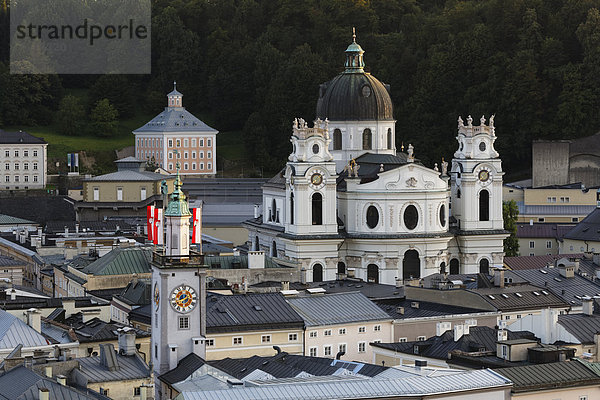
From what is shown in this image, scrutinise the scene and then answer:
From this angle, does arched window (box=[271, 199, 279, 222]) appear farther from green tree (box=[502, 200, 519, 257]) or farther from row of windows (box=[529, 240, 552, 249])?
row of windows (box=[529, 240, 552, 249])

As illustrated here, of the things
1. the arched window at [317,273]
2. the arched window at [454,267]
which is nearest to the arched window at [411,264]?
the arched window at [454,267]

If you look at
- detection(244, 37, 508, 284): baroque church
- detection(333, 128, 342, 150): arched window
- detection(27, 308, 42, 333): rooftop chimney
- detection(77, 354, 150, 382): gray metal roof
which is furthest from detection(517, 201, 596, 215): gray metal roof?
detection(77, 354, 150, 382): gray metal roof

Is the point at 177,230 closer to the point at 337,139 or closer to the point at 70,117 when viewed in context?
the point at 337,139

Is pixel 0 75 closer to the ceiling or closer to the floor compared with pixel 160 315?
closer to the ceiling

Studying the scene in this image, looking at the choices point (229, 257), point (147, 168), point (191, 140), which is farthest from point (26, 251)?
point (191, 140)

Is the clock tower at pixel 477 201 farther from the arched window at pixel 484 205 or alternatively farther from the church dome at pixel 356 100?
the church dome at pixel 356 100

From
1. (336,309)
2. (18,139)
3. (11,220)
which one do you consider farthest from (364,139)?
(18,139)

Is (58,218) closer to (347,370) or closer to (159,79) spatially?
(159,79)
